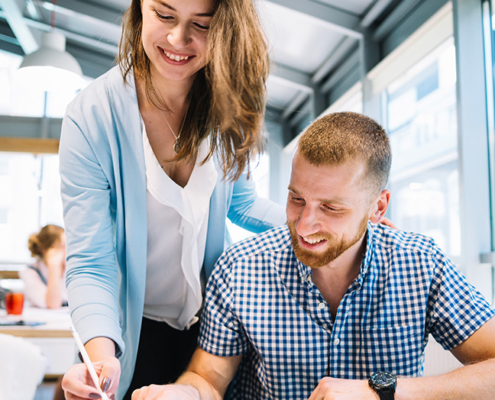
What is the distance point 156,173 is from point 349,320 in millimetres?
564

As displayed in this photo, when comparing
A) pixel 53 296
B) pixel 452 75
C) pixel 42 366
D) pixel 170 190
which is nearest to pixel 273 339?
pixel 170 190

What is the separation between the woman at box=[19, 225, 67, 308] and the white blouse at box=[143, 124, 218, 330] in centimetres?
287

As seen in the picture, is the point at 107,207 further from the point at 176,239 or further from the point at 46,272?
the point at 46,272

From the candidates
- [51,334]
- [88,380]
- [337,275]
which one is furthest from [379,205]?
[51,334]

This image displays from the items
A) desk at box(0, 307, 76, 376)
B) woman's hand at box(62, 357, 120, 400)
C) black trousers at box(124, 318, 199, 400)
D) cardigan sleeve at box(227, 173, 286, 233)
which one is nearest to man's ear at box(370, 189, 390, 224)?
cardigan sleeve at box(227, 173, 286, 233)

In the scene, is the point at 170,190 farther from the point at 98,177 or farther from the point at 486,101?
the point at 486,101

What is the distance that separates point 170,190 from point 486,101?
7.02 feet

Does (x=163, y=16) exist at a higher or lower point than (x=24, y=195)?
lower

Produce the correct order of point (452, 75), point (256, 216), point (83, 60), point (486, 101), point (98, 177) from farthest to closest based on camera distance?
point (83, 60) < point (452, 75) < point (486, 101) < point (256, 216) < point (98, 177)

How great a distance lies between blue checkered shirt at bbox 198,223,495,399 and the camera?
3.76ft

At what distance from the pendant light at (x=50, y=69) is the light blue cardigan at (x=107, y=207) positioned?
258 centimetres

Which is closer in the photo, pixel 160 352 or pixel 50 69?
pixel 160 352

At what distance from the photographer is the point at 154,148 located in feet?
3.93

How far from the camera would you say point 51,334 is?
2.88 m
